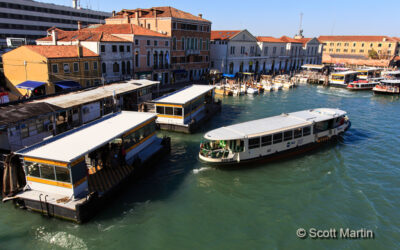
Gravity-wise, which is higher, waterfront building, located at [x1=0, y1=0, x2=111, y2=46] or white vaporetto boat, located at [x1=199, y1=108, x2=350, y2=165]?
waterfront building, located at [x1=0, y1=0, x2=111, y2=46]

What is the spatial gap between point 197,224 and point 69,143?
830 cm

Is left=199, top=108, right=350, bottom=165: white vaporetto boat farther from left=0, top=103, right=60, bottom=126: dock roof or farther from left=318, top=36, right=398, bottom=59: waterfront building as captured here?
left=318, top=36, right=398, bottom=59: waterfront building

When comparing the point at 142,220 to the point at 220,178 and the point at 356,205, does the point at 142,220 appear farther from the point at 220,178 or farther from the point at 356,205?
the point at 356,205

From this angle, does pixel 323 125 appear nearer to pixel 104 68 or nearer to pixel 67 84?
pixel 67 84

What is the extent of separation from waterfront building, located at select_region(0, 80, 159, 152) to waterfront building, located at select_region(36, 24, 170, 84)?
24.0 feet

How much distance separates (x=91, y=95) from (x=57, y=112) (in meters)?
5.52

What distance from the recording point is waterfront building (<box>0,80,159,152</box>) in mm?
18562

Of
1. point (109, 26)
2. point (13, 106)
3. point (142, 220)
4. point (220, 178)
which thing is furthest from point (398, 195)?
point (109, 26)

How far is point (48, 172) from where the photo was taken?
14398 mm

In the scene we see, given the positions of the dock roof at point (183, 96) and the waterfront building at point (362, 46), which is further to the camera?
the waterfront building at point (362, 46)

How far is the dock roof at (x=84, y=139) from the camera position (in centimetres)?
1438

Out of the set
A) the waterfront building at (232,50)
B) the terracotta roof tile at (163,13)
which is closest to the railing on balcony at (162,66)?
the terracotta roof tile at (163,13)

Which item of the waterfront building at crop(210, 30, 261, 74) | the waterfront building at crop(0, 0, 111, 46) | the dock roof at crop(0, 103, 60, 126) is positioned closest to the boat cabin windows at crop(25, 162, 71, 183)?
the dock roof at crop(0, 103, 60, 126)

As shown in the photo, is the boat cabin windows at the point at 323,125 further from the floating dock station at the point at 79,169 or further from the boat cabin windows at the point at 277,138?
the floating dock station at the point at 79,169
